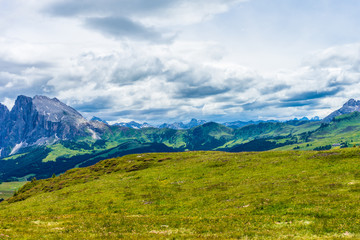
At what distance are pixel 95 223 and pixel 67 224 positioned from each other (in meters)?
3.20

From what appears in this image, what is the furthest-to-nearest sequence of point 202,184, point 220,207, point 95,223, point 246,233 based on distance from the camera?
1. point 202,184
2. point 220,207
3. point 95,223
4. point 246,233

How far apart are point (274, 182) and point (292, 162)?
17344 millimetres

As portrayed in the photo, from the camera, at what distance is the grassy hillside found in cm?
2178

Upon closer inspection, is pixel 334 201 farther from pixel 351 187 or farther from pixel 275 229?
pixel 275 229

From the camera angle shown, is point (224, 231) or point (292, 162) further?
point (292, 162)

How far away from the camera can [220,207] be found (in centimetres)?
3472

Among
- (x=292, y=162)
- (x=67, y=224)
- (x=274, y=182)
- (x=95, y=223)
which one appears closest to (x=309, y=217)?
(x=274, y=182)

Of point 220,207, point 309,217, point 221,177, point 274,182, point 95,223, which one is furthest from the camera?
point 221,177

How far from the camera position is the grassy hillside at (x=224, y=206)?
71.5 ft

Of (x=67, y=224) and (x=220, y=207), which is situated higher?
(x=67, y=224)

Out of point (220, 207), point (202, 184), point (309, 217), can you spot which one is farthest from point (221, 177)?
point (309, 217)

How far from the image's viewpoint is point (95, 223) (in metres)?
27.2

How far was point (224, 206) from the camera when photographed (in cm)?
3472

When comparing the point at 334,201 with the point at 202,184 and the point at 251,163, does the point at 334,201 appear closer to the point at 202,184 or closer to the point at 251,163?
the point at 202,184
